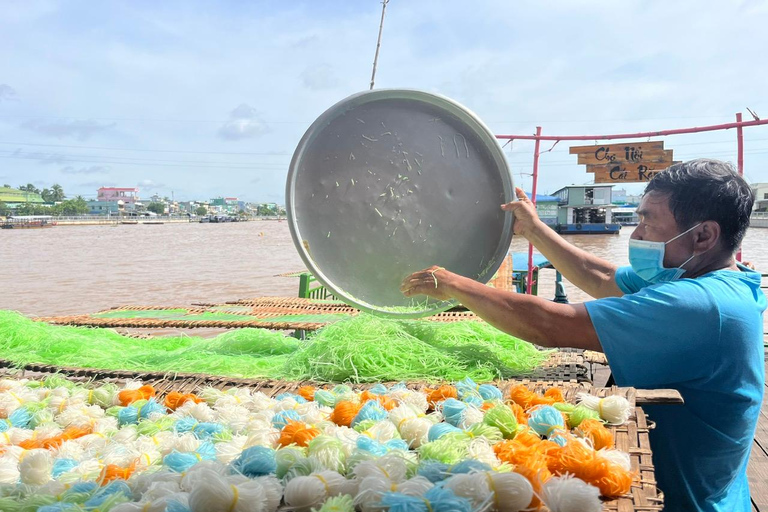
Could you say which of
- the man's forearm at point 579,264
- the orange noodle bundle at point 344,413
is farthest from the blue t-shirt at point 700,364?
the orange noodle bundle at point 344,413

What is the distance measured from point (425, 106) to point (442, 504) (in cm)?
170

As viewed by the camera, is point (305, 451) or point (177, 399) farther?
point (177, 399)

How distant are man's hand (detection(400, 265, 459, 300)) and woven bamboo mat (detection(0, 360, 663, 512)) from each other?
0.36 m

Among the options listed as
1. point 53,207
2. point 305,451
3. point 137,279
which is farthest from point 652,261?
point 53,207

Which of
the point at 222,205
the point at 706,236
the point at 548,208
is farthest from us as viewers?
the point at 222,205

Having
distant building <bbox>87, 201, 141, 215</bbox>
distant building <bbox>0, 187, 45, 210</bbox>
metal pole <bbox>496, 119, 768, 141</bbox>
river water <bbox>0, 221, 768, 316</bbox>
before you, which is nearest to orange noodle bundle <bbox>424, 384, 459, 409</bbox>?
metal pole <bbox>496, 119, 768, 141</bbox>

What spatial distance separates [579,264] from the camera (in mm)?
2248

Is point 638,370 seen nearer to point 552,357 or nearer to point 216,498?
point 552,357

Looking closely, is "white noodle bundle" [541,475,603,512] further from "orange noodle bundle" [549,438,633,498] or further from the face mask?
the face mask

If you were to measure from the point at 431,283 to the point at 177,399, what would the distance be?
1021 millimetres

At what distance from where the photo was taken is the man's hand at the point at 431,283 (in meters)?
1.95

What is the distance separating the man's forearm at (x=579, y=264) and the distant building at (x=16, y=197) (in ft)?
354

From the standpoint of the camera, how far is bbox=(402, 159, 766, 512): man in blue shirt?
4.64ft

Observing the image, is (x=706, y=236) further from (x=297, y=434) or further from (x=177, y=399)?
(x=177, y=399)
